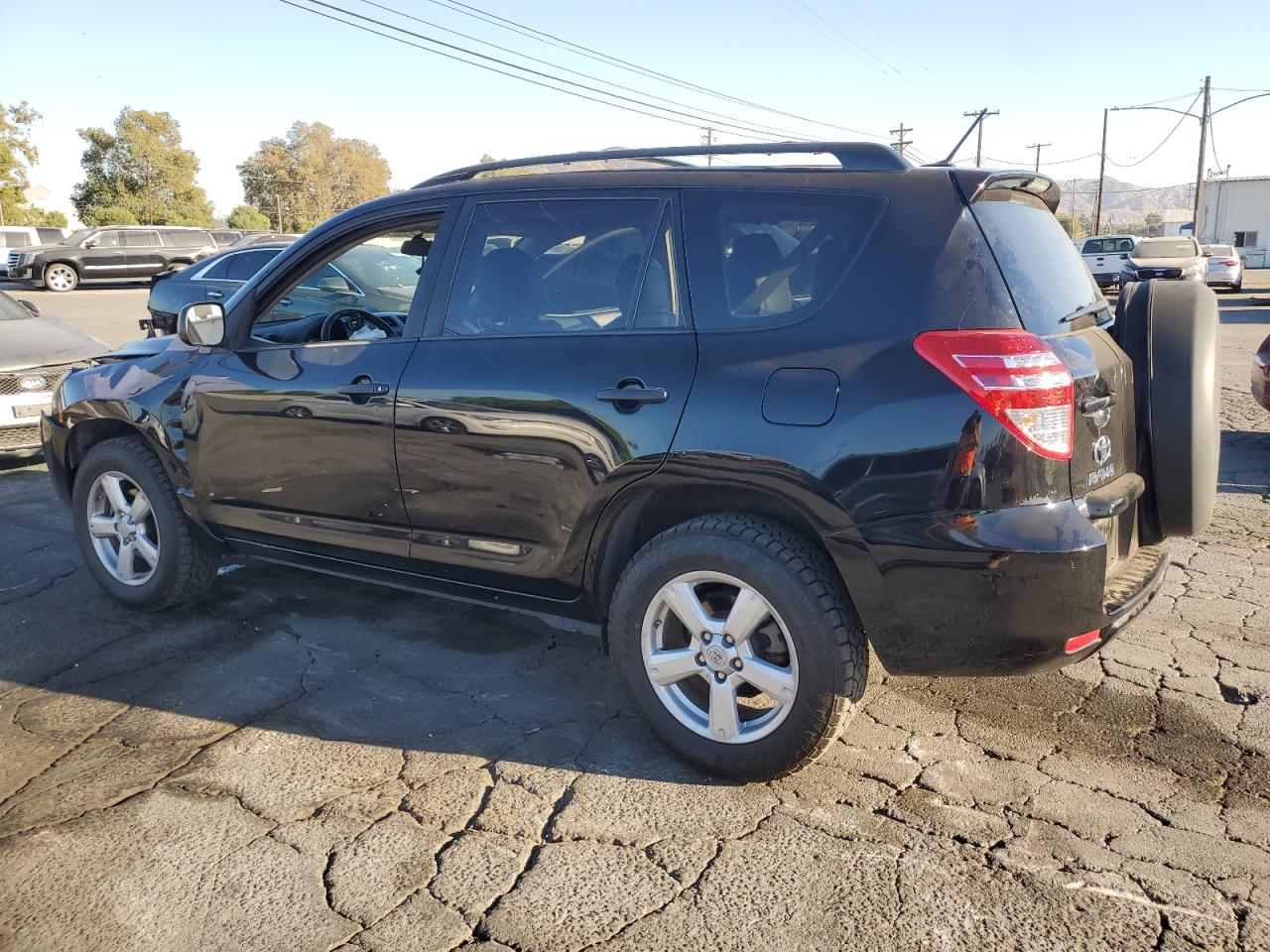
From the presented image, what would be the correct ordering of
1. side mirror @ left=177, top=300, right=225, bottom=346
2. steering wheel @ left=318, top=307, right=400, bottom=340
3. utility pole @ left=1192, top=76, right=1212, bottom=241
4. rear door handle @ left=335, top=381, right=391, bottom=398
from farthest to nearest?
utility pole @ left=1192, top=76, right=1212, bottom=241 < steering wheel @ left=318, top=307, right=400, bottom=340 < side mirror @ left=177, top=300, right=225, bottom=346 < rear door handle @ left=335, top=381, right=391, bottom=398

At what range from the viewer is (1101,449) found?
9.31ft

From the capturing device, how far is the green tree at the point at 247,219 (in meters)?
61.1

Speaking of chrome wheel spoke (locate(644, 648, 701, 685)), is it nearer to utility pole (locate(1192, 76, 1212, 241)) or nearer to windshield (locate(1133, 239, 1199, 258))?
windshield (locate(1133, 239, 1199, 258))

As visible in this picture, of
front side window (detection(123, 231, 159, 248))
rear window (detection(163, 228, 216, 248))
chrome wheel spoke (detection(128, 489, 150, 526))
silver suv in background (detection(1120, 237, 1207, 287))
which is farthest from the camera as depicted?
rear window (detection(163, 228, 216, 248))

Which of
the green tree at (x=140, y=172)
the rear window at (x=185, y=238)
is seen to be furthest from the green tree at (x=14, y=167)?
the rear window at (x=185, y=238)

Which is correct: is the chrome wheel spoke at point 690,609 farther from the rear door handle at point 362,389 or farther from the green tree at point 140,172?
the green tree at point 140,172

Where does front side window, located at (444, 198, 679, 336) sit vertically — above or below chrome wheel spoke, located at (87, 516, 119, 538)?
above

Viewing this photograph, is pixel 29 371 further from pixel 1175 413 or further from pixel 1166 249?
pixel 1166 249

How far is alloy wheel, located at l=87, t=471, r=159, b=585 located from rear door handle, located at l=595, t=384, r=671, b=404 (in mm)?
2473

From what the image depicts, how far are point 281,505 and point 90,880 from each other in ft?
5.46

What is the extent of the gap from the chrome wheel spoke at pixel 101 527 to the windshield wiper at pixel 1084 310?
4.06 meters

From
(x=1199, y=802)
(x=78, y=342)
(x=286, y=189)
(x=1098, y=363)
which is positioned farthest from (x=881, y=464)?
(x=286, y=189)

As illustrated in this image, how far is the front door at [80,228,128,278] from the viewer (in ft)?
95.1

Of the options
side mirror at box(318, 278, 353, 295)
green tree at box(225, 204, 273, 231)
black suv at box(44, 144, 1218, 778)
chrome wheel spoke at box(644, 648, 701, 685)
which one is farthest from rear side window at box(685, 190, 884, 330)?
green tree at box(225, 204, 273, 231)
